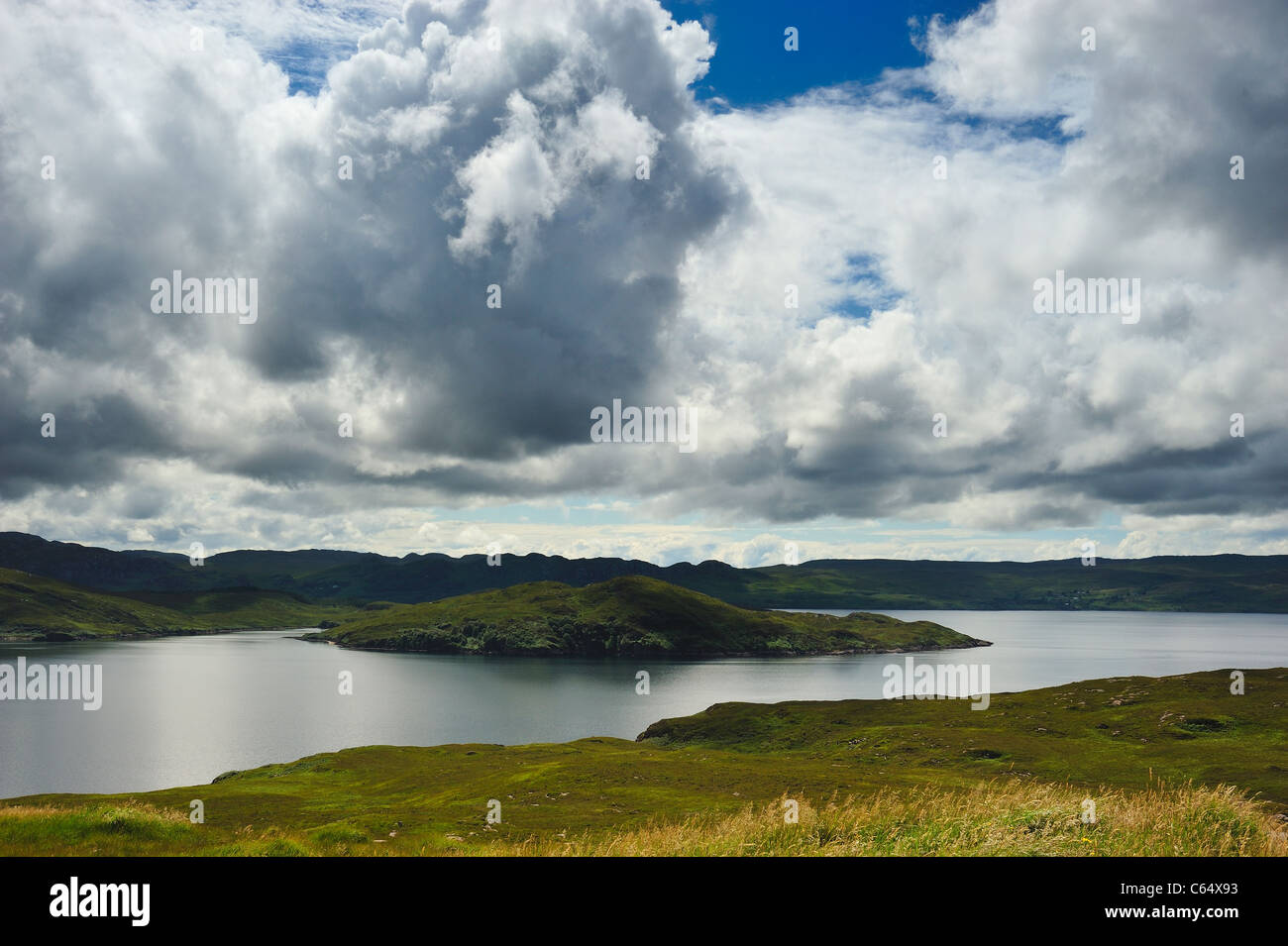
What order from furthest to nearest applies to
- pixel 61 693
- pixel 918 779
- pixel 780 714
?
pixel 61 693, pixel 780 714, pixel 918 779

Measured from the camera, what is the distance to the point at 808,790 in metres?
65.2

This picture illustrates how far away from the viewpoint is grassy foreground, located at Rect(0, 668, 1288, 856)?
17198 mm

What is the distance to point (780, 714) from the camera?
5354 inches

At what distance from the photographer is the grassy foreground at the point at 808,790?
56.4 ft
